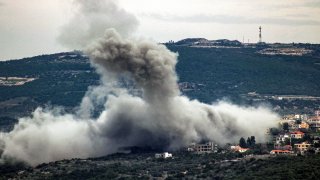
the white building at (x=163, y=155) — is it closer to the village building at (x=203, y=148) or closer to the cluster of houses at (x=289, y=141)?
the cluster of houses at (x=289, y=141)

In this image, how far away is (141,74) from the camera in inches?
4439

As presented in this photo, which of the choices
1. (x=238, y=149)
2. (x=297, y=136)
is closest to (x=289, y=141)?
(x=297, y=136)

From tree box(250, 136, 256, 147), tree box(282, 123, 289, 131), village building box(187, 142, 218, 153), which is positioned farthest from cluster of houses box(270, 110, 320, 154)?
village building box(187, 142, 218, 153)

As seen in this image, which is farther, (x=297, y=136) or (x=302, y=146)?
(x=297, y=136)

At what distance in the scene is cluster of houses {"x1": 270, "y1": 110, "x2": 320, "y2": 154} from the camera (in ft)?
356

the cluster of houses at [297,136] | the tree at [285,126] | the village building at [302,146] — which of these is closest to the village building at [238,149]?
the cluster of houses at [297,136]

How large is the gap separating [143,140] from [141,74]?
27.5 ft

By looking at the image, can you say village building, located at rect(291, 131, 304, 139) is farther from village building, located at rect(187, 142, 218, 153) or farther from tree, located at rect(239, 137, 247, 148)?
village building, located at rect(187, 142, 218, 153)

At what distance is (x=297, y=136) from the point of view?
121312 mm

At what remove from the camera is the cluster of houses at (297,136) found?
108 metres

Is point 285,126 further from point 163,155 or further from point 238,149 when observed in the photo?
point 163,155

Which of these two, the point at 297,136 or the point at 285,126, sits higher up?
the point at 285,126

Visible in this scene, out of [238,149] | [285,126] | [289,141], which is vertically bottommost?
[238,149]

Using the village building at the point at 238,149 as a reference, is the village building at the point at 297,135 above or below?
above
